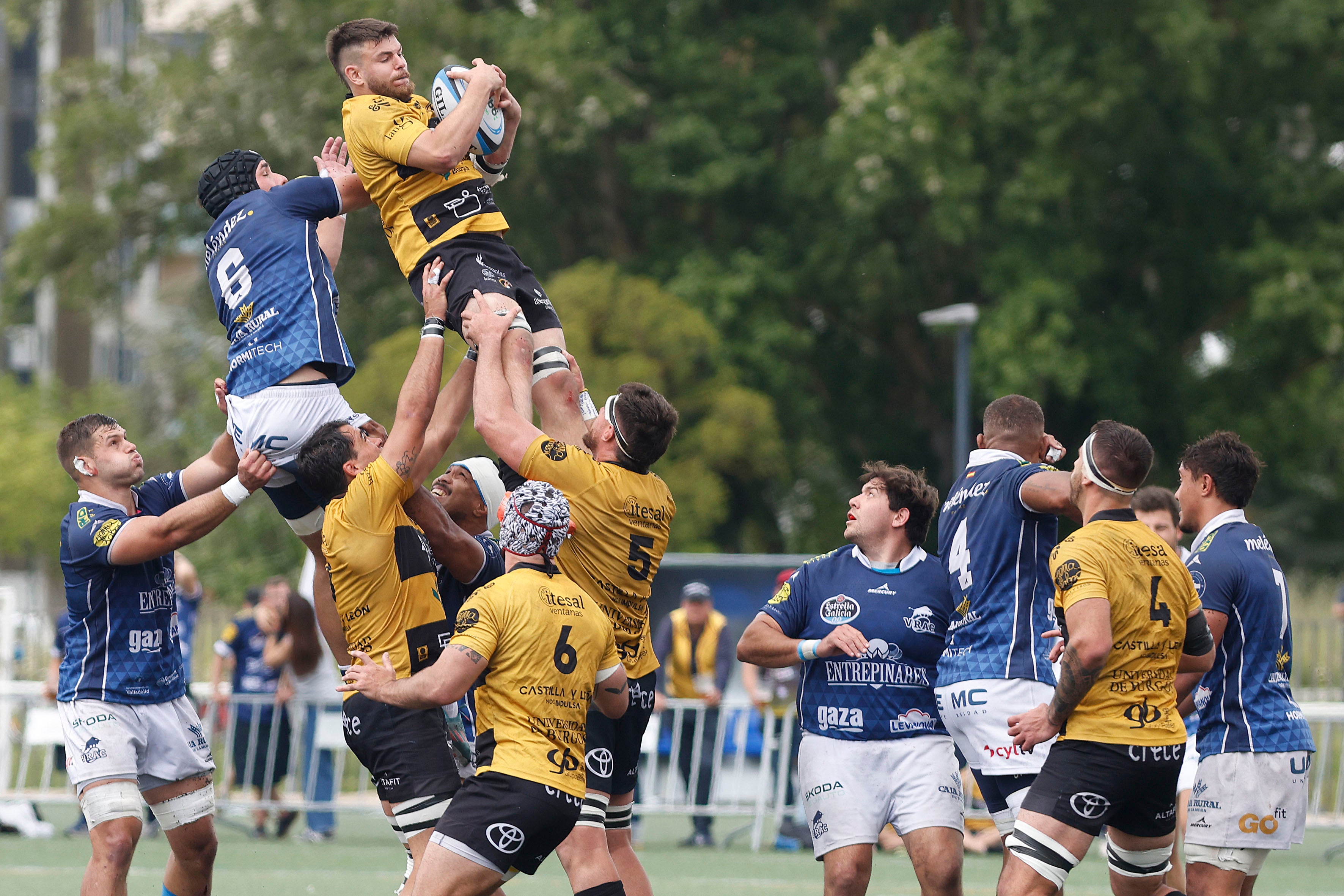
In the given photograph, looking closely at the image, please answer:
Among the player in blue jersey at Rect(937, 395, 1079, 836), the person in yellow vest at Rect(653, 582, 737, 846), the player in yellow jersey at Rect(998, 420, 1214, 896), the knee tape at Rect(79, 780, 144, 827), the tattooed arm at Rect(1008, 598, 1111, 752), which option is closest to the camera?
the tattooed arm at Rect(1008, 598, 1111, 752)

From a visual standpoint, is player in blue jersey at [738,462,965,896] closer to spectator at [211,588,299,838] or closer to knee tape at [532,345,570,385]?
knee tape at [532,345,570,385]

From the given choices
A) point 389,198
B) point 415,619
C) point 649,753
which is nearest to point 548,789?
point 415,619

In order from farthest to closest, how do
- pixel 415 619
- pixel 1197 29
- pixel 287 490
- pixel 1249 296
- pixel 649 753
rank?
pixel 1249 296 < pixel 1197 29 < pixel 649 753 < pixel 287 490 < pixel 415 619

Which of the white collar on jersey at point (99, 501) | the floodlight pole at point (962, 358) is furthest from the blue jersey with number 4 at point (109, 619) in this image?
the floodlight pole at point (962, 358)

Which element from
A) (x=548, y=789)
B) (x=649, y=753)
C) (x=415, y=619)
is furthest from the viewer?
(x=649, y=753)

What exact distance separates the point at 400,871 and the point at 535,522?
23.3 feet

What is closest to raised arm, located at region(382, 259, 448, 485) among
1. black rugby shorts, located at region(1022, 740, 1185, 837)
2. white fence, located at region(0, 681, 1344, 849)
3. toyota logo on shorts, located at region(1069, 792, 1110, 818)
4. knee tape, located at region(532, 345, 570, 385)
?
knee tape, located at region(532, 345, 570, 385)

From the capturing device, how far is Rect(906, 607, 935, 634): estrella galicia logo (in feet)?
24.6

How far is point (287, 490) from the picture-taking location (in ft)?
25.1

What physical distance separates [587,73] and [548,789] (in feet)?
65.8

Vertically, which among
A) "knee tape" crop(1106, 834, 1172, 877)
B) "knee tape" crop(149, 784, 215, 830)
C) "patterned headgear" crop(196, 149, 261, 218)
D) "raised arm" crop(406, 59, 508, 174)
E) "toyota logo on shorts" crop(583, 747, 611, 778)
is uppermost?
"raised arm" crop(406, 59, 508, 174)

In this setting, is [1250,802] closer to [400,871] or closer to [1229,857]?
[1229,857]

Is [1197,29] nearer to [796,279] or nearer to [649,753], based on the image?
[796,279]

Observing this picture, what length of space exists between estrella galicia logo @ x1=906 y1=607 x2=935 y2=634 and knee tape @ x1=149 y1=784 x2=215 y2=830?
3514mm
